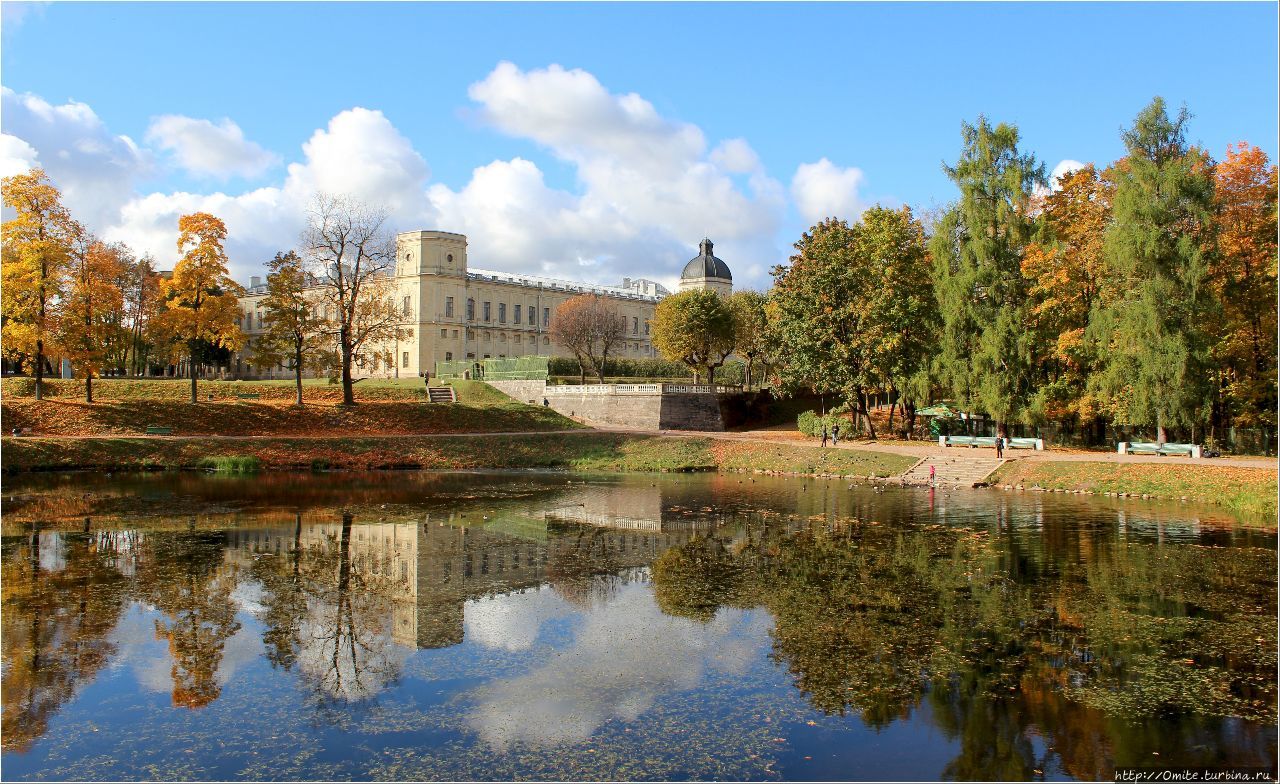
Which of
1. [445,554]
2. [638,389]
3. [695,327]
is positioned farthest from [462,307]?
[445,554]

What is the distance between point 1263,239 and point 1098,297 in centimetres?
556

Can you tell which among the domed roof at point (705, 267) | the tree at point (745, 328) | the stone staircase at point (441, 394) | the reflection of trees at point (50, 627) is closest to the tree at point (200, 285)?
the stone staircase at point (441, 394)

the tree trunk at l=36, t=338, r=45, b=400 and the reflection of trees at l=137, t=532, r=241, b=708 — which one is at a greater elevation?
the tree trunk at l=36, t=338, r=45, b=400

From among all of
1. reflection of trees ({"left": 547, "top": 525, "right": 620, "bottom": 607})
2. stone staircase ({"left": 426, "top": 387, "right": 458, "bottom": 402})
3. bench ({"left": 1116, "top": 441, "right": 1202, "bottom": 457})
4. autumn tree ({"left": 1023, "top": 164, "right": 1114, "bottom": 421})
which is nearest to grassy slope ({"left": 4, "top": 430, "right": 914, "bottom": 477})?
autumn tree ({"left": 1023, "top": 164, "right": 1114, "bottom": 421})

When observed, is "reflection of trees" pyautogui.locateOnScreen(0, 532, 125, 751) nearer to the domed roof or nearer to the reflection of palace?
the reflection of palace

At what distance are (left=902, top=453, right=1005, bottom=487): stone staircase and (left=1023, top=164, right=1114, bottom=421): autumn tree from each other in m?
4.44

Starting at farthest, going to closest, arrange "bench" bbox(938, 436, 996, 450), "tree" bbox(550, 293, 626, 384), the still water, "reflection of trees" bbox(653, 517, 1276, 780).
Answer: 1. "tree" bbox(550, 293, 626, 384)
2. "bench" bbox(938, 436, 996, 450)
3. "reflection of trees" bbox(653, 517, 1276, 780)
4. the still water

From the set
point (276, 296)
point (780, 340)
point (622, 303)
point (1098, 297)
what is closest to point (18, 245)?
point (276, 296)

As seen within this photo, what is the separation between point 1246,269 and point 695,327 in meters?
32.2

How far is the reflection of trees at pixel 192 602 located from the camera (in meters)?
10.9

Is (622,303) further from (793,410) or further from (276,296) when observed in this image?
(276,296)

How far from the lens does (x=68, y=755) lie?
8.65m

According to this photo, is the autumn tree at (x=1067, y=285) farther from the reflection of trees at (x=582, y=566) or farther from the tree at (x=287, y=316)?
the tree at (x=287, y=316)

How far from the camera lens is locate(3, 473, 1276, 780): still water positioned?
29.0 feet
